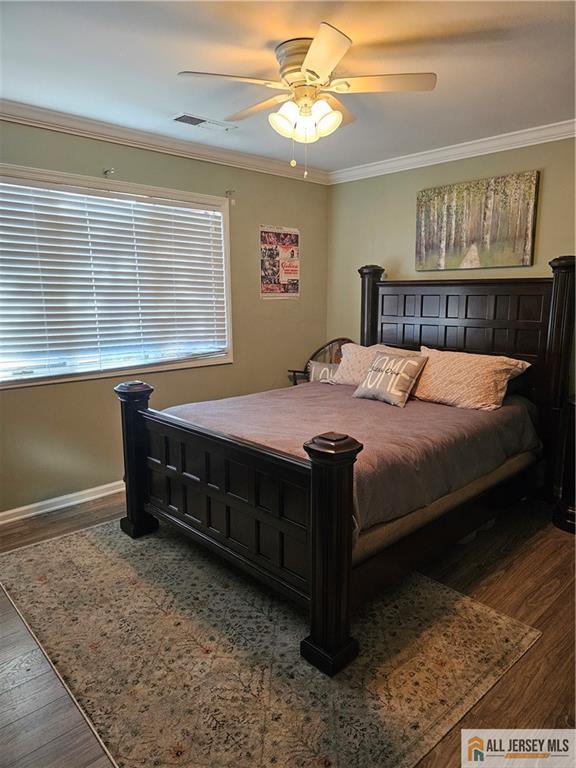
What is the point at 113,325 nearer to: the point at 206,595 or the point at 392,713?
the point at 206,595

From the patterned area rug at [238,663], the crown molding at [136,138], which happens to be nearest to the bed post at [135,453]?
the patterned area rug at [238,663]

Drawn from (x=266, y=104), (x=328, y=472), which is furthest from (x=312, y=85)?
(x=328, y=472)

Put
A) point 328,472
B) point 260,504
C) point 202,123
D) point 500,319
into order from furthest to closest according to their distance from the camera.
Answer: point 500,319
point 202,123
point 260,504
point 328,472

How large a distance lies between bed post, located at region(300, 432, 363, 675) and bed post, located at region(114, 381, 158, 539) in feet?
4.53

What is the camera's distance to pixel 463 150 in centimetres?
357

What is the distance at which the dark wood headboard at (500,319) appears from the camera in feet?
10.4

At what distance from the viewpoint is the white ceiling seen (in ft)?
6.08

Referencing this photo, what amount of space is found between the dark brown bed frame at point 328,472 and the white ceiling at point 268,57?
1.10 m

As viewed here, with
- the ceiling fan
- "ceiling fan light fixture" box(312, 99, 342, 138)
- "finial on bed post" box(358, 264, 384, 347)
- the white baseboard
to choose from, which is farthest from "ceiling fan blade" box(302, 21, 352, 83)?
the white baseboard

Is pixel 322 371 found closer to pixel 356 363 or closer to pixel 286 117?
pixel 356 363

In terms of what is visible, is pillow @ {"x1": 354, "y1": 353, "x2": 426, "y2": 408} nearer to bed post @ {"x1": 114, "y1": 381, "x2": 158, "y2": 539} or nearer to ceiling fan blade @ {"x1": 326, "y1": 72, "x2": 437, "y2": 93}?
bed post @ {"x1": 114, "y1": 381, "x2": 158, "y2": 539}

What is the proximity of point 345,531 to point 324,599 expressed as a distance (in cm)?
29

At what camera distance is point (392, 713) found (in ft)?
5.47

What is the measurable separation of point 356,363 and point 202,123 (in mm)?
1955
